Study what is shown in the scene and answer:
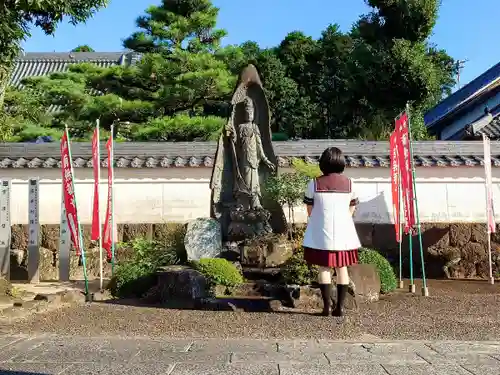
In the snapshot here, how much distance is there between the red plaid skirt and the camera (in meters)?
5.75

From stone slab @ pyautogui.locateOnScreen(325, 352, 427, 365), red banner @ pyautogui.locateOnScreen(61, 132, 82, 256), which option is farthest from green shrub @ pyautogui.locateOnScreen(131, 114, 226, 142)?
stone slab @ pyautogui.locateOnScreen(325, 352, 427, 365)

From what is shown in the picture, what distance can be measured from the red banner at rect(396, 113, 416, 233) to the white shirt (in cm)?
335

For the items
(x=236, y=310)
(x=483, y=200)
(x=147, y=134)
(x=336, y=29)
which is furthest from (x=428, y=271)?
(x=336, y=29)

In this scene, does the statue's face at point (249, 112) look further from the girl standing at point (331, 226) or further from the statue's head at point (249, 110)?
the girl standing at point (331, 226)

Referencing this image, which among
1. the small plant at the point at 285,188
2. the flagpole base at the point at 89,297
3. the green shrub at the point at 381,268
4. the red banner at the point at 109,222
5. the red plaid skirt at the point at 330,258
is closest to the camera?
the red plaid skirt at the point at 330,258

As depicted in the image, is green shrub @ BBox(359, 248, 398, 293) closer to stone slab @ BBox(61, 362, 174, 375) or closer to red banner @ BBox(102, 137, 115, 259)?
red banner @ BBox(102, 137, 115, 259)

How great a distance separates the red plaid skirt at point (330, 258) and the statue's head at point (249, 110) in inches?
160

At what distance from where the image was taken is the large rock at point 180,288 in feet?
23.8

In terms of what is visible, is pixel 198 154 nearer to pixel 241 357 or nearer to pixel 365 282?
pixel 365 282

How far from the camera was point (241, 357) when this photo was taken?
4191 millimetres

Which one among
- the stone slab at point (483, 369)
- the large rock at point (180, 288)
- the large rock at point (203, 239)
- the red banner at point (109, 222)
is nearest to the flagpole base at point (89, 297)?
the large rock at point (180, 288)

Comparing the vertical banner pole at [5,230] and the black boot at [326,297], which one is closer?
the black boot at [326,297]

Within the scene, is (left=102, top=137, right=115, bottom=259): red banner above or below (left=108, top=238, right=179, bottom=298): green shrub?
above

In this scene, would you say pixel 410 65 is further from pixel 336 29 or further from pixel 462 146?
pixel 336 29
